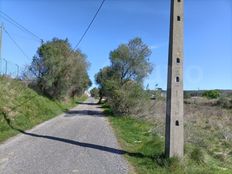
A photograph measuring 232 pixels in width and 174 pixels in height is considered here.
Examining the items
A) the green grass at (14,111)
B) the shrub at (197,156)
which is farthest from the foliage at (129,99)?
the shrub at (197,156)

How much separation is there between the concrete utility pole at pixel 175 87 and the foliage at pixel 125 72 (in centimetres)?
2423

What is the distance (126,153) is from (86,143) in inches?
107

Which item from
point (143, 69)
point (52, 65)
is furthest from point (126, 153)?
point (52, 65)

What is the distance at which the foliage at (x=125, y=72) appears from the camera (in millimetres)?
35219

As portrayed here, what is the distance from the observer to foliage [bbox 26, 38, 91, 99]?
148 ft

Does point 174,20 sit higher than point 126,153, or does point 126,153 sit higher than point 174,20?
point 174,20

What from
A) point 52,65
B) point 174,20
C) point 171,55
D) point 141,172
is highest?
point 52,65

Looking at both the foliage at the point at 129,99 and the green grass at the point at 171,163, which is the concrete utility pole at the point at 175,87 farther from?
the foliage at the point at 129,99

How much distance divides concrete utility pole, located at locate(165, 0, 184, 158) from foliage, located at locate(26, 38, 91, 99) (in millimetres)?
35321

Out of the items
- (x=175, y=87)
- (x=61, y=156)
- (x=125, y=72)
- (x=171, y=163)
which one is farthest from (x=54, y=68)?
(x=171, y=163)

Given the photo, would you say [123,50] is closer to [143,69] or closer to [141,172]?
[143,69]

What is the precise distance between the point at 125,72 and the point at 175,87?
28.3 m

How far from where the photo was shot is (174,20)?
10594 mm

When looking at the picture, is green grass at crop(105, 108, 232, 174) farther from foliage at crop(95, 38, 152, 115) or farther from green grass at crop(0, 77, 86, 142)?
foliage at crop(95, 38, 152, 115)
